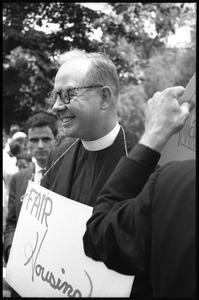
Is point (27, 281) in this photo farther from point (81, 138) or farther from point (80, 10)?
point (80, 10)

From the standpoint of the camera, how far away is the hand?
1791 mm

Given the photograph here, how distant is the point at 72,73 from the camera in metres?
2.73

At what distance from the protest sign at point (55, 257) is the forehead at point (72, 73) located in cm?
56

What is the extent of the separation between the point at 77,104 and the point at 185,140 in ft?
3.12

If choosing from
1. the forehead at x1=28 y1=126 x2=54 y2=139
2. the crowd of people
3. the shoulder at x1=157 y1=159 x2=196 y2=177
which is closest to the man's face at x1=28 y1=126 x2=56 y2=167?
the forehead at x1=28 y1=126 x2=54 y2=139

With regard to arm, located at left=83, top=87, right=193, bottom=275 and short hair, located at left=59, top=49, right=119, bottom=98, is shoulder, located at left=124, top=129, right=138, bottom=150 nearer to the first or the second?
short hair, located at left=59, top=49, right=119, bottom=98

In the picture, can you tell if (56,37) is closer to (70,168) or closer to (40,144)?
(40,144)

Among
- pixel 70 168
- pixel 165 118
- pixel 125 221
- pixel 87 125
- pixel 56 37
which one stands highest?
pixel 56 37

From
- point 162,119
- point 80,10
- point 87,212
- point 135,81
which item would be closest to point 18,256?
point 87,212

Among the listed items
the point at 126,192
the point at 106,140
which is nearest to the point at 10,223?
the point at 106,140

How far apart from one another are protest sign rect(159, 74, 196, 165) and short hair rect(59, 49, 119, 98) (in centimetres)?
90

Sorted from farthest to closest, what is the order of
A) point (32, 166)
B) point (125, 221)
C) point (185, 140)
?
point (32, 166) < point (185, 140) < point (125, 221)

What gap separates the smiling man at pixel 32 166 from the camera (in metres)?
3.75

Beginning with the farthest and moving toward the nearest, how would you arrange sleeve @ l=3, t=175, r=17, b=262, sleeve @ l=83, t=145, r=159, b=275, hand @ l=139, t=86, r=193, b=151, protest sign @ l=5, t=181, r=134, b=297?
1. sleeve @ l=3, t=175, r=17, b=262
2. protest sign @ l=5, t=181, r=134, b=297
3. hand @ l=139, t=86, r=193, b=151
4. sleeve @ l=83, t=145, r=159, b=275
